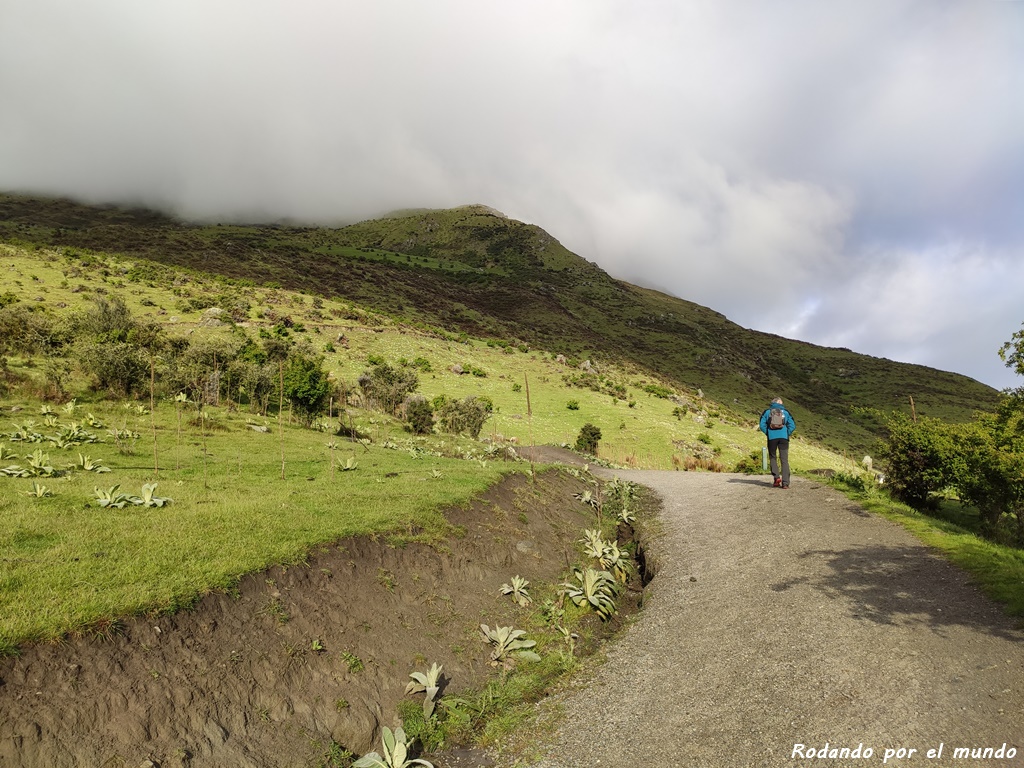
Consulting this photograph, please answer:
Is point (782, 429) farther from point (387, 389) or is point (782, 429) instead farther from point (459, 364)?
point (459, 364)

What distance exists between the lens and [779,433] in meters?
16.7

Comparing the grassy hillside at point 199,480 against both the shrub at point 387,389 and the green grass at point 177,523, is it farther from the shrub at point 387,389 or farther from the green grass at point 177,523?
the shrub at point 387,389

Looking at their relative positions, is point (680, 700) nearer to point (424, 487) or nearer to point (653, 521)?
point (424, 487)

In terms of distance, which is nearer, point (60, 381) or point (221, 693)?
point (221, 693)

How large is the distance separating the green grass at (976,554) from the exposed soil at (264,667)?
835 centimetres

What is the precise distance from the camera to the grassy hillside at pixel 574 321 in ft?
353

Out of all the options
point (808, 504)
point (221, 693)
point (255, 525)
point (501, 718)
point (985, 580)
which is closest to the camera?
point (221, 693)

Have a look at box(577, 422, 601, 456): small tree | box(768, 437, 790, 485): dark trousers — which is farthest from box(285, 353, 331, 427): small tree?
box(768, 437, 790, 485): dark trousers

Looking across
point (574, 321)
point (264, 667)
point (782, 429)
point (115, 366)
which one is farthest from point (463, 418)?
point (574, 321)

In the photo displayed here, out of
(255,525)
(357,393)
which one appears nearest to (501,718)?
(255,525)

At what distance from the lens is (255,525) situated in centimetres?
970

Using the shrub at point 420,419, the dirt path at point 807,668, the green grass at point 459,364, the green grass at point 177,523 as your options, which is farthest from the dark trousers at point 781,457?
the shrub at point 420,419

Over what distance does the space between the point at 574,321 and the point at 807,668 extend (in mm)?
145869

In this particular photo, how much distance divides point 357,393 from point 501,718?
37.5 m
